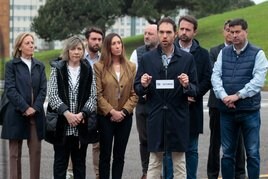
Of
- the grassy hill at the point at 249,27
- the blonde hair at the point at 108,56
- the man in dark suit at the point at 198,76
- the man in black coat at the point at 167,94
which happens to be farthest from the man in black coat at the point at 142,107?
the grassy hill at the point at 249,27

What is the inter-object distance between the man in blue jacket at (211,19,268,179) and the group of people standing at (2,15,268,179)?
0.01 m

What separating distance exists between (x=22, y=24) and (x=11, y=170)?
13654 centimetres

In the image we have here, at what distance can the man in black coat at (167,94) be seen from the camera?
7148 mm

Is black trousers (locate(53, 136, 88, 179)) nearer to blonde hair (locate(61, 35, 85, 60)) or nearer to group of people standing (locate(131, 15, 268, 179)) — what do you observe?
group of people standing (locate(131, 15, 268, 179))

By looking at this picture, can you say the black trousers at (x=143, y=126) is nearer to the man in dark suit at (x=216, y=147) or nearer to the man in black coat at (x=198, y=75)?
the man in black coat at (x=198, y=75)

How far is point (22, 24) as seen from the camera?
5586 inches

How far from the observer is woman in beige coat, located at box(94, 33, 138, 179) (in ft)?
25.6

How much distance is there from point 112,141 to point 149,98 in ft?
3.08

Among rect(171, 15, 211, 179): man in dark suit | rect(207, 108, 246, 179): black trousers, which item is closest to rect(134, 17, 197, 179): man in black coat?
rect(171, 15, 211, 179): man in dark suit

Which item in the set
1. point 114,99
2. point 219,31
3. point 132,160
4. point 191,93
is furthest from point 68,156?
point 219,31

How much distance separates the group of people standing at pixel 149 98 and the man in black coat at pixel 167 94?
11 millimetres

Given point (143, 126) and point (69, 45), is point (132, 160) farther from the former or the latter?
point (69, 45)

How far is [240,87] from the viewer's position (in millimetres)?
7449

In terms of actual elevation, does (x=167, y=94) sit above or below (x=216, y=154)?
above
